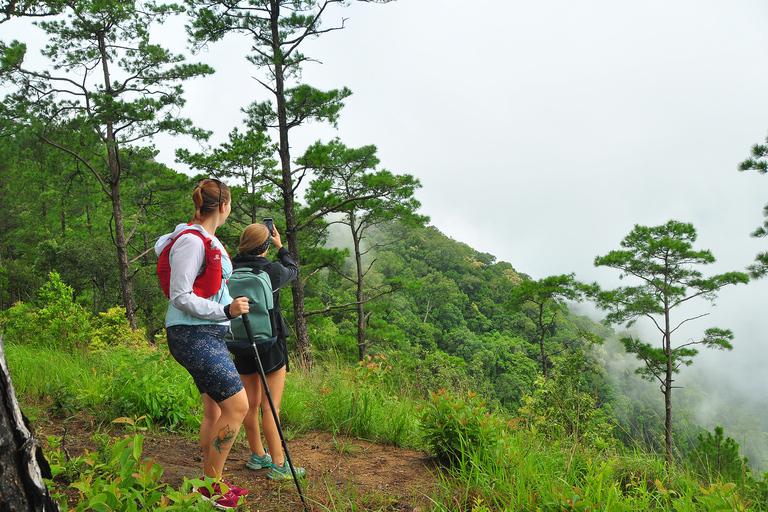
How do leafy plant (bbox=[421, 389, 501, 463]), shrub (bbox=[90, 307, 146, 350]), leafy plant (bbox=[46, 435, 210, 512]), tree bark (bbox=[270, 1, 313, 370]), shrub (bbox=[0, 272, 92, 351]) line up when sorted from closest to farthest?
leafy plant (bbox=[46, 435, 210, 512])
leafy plant (bbox=[421, 389, 501, 463])
shrub (bbox=[0, 272, 92, 351])
shrub (bbox=[90, 307, 146, 350])
tree bark (bbox=[270, 1, 313, 370])

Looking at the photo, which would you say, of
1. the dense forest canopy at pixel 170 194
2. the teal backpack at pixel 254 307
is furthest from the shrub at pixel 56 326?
the teal backpack at pixel 254 307

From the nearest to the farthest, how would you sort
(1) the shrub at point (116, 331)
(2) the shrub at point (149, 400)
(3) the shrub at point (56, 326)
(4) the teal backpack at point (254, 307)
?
(4) the teal backpack at point (254, 307), (2) the shrub at point (149, 400), (3) the shrub at point (56, 326), (1) the shrub at point (116, 331)

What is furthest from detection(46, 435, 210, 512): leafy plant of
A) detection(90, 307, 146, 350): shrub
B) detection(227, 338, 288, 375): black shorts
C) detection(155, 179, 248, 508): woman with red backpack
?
detection(90, 307, 146, 350): shrub

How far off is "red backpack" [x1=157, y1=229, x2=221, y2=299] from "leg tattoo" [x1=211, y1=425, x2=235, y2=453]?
618mm

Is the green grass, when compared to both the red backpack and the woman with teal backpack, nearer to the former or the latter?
the woman with teal backpack

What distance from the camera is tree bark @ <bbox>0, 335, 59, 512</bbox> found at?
3.24 feet

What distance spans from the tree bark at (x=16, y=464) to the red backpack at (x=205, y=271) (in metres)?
0.97

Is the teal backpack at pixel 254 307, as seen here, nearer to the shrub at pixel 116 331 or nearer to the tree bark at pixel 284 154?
the shrub at pixel 116 331

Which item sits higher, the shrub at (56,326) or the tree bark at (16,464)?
the tree bark at (16,464)

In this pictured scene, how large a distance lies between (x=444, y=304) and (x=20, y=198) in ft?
128

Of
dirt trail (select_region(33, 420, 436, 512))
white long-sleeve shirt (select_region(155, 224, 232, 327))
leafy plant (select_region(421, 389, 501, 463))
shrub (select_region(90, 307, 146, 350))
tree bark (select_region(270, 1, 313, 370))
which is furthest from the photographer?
tree bark (select_region(270, 1, 313, 370))

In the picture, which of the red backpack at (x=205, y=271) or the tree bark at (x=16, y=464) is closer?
the tree bark at (x=16, y=464)

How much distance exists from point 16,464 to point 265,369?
149 centimetres

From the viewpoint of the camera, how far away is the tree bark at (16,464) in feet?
3.24
